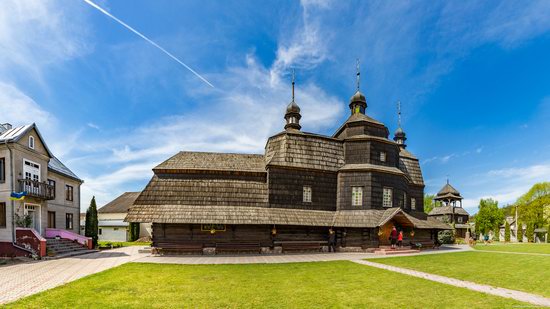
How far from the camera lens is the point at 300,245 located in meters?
21.0

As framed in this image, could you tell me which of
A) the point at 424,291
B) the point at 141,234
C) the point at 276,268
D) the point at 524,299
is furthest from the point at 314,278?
the point at 141,234

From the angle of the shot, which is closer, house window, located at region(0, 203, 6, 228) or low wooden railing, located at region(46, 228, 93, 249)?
house window, located at region(0, 203, 6, 228)

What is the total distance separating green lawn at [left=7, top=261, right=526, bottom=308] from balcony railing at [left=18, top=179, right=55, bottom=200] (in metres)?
10.6

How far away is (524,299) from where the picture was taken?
8125 mm

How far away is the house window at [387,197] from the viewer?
73.9 ft

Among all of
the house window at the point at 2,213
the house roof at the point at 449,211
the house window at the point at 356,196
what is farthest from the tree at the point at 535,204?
the house window at the point at 2,213

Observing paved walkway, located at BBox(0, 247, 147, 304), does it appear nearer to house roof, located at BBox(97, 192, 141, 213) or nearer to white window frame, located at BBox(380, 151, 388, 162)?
white window frame, located at BBox(380, 151, 388, 162)

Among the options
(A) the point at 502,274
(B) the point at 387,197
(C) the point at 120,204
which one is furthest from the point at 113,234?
(A) the point at 502,274

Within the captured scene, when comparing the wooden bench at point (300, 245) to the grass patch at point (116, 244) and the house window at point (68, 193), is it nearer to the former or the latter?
the grass patch at point (116, 244)

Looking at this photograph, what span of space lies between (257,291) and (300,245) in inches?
494

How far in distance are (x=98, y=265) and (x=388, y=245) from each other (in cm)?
1984

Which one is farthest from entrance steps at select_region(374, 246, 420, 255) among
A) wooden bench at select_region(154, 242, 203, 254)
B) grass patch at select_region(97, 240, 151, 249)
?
grass patch at select_region(97, 240, 151, 249)

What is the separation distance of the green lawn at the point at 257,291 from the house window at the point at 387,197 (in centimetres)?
1075

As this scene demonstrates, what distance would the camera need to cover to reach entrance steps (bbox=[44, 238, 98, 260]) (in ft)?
58.0
